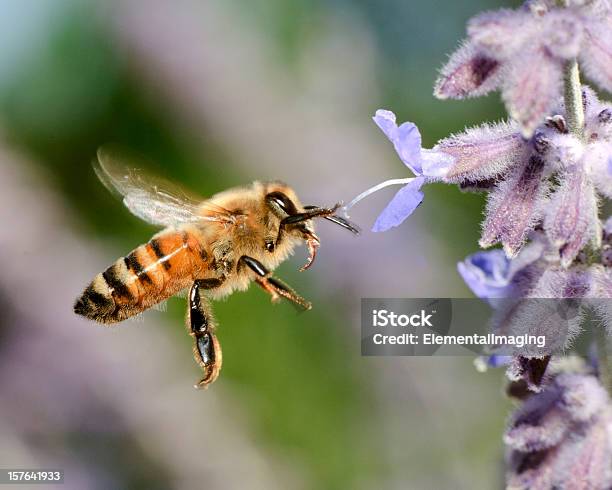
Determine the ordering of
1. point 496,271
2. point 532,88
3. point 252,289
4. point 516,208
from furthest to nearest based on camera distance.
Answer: point 252,289, point 496,271, point 516,208, point 532,88

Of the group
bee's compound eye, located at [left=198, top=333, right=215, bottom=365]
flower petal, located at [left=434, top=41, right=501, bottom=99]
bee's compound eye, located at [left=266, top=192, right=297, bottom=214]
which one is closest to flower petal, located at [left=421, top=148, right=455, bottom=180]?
flower petal, located at [left=434, top=41, right=501, bottom=99]

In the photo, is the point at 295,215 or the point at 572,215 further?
the point at 295,215

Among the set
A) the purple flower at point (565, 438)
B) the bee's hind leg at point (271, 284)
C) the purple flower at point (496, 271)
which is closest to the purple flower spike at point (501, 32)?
the purple flower at point (496, 271)

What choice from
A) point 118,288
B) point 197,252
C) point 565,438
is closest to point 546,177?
point 565,438

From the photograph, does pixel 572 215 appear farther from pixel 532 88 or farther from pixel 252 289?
pixel 252 289

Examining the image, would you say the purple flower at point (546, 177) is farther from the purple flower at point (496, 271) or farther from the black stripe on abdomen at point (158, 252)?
the black stripe on abdomen at point (158, 252)

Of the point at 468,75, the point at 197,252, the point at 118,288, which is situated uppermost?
the point at 468,75
